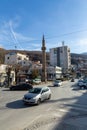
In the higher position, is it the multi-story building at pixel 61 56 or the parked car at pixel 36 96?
the multi-story building at pixel 61 56

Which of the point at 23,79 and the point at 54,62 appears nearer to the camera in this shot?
the point at 23,79

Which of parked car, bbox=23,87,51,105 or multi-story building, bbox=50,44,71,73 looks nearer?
parked car, bbox=23,87,51,105

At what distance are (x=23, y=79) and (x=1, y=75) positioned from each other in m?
13.9

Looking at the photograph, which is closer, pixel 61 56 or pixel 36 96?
pixel 36 96

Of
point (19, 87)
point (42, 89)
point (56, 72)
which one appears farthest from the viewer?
point (56, 72)

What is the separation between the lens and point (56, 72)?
106 meters

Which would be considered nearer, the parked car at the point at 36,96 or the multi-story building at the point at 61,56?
the parked car at the point at 36,96

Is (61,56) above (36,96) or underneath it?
above

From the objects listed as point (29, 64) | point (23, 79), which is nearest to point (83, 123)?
point (23, 79)

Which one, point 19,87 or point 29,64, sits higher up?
point 29,64

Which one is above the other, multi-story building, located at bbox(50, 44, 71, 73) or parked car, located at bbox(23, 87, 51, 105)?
multi-story building, located at bbox(50, 44, 71, 73)

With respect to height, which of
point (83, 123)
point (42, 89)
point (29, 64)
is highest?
point (29, 64)

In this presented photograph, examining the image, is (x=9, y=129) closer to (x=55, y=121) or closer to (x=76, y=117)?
(x=55, y=121)

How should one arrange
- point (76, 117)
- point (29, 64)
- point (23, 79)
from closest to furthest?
point (76, 117), point (23, 79), point (29, 64)
